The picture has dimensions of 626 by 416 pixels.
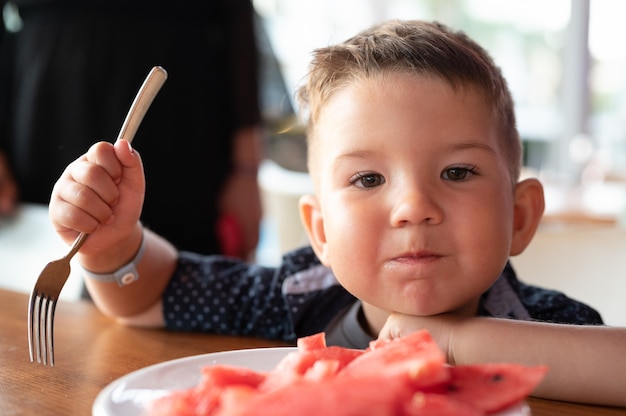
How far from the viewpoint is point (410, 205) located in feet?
2.90

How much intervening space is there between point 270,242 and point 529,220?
5294 millimetres

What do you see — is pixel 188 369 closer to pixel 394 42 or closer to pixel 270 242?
pixel 394 42

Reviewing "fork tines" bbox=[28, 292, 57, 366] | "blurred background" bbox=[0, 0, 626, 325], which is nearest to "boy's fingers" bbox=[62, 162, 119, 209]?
"fork tines" bbox=[28, 292, 57, 366]

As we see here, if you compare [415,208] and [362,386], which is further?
[415,208]

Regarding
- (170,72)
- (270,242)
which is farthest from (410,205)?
(270,242)

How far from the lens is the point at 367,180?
37.9 inches

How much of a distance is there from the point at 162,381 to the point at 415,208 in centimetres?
33

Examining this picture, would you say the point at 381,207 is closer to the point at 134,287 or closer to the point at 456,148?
the point at 456,148

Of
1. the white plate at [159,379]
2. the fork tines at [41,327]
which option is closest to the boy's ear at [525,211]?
the white plate at [159,379]

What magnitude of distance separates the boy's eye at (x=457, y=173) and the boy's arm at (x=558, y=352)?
17 centimetres

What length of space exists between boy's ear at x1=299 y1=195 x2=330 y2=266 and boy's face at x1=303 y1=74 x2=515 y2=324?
121mm

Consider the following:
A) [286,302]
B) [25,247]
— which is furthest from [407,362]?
[25,247]

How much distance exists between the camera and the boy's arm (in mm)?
811

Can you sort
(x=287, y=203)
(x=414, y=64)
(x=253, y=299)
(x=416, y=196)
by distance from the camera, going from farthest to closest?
1. (x=287, y=203)
2. (x=253, y=299)
3. (x=414, y=64)
4. (x=416, y=196)
